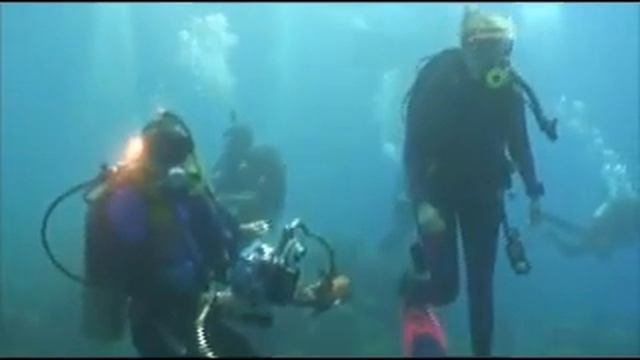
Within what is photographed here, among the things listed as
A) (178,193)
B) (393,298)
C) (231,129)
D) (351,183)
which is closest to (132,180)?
(178,193)

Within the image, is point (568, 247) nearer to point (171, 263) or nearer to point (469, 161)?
point (469, 161)

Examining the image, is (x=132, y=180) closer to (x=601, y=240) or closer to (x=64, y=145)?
(x=601, y=240)

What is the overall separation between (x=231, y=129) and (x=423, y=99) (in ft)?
21.0

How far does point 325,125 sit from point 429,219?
62213 millimetres

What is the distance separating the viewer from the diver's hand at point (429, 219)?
660 centimetres

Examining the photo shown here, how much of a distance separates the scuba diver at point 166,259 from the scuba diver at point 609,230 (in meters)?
13.3

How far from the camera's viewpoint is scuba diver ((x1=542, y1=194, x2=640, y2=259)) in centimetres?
1811

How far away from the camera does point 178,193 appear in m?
5.48

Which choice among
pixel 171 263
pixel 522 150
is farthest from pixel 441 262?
pixel 171 263

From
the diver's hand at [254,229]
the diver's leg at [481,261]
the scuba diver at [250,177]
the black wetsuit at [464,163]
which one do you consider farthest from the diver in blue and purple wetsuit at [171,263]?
the scuba diver at [250,177]

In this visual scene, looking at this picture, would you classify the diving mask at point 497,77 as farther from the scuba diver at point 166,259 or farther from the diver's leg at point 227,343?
the diver's leg at point 227,343

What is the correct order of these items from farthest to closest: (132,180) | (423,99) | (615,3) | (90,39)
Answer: (90,39), (615,3), (423,99), (132,180)

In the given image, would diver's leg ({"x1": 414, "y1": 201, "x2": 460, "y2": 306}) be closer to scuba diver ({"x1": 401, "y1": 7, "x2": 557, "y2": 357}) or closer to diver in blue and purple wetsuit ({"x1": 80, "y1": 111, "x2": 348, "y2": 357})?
scuba diver ({"x1": 401, "y1": 7, "x2": 557, "y2": 357})

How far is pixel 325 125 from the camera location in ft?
225
